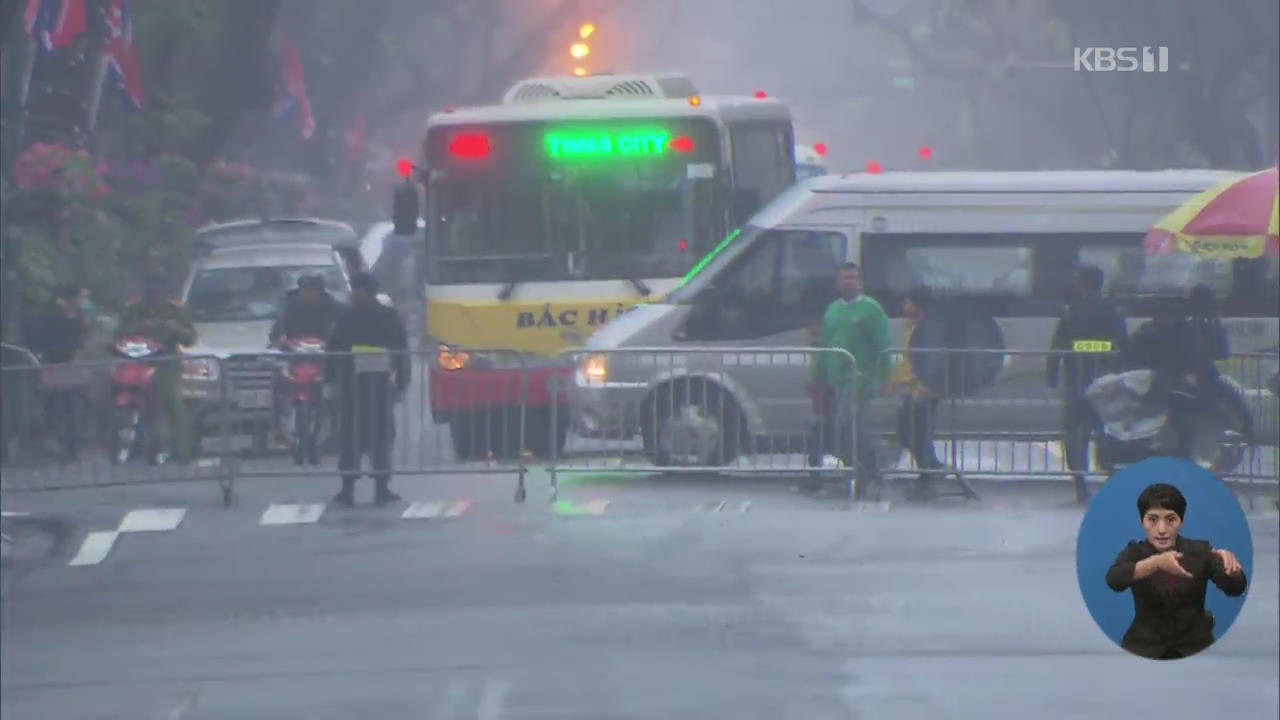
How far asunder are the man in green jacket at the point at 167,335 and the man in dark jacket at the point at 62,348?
0.91 ft

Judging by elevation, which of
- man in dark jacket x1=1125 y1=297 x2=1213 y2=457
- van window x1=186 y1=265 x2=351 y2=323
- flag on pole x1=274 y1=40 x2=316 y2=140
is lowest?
man in dark jacket x1=1125 y1=297 x2=1213 y2=457

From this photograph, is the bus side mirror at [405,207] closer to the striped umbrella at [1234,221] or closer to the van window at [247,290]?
the van window at [247,290]

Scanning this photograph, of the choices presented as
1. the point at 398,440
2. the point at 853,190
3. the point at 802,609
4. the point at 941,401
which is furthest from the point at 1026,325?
the point at 398,440

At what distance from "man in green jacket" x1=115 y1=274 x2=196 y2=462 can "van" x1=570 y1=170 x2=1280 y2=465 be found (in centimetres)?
185

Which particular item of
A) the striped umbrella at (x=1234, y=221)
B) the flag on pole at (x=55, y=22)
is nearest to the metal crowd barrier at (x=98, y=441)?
the flag on pole at (x=55, y=22)

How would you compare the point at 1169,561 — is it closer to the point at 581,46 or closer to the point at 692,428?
the point at 581,46

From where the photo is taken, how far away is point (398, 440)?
1290cm

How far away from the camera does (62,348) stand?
29.8 ft

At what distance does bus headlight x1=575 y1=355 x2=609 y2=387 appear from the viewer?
1084 cm

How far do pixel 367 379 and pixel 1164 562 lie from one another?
1110cm

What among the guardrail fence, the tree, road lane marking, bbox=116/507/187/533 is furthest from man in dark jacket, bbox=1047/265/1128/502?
road lane marking, bbox=116/507/187/533

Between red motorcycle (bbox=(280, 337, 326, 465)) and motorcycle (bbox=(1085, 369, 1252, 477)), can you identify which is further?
red motorcycle (bbox=(280, 337, 326, 465))

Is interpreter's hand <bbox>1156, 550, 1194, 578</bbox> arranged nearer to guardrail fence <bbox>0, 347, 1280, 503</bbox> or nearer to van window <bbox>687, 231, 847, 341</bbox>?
guardrail fence <bbox>0, 347, 1280, 503</bbox>

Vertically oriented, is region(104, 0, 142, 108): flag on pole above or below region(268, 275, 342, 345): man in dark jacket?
above
